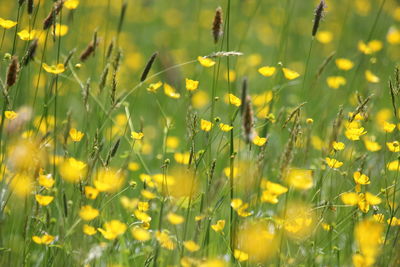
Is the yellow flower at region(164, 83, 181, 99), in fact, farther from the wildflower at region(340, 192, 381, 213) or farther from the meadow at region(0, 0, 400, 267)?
the wildflower at region(340, 192, 381, 213)

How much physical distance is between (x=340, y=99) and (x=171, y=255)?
2.31 m

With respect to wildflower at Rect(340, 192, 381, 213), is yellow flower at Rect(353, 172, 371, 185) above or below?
above

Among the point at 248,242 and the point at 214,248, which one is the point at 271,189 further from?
the point at 214,248

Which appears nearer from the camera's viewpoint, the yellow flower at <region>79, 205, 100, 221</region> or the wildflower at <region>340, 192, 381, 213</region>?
the yellow flower at <region>79, 205, 100, 221</region>

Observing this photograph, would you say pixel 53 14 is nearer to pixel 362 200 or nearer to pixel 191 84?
pixel 191 84

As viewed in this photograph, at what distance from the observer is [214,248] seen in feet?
7.50

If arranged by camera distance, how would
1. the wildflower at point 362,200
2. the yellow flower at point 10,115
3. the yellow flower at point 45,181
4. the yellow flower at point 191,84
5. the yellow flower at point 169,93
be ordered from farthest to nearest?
1. the yellow flower at point 169,93
2. the yellow flower at point 191,84
3. the yellow flower at point 10,115
4. the wildflower at point 362,200
5. the yellow flower at point 45,181

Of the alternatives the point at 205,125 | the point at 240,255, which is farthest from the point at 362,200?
the point at 205,125

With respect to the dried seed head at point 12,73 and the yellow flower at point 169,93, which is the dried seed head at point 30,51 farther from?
the yellow flower at point 169,93

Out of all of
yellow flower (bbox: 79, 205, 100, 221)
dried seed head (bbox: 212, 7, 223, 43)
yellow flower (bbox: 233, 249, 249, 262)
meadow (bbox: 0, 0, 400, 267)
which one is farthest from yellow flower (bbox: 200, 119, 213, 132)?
yellow flower (bbox: 79, 205, 100, 221)

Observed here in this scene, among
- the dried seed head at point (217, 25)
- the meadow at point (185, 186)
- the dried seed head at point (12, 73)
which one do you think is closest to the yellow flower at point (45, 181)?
the meadow at point (185, 186)

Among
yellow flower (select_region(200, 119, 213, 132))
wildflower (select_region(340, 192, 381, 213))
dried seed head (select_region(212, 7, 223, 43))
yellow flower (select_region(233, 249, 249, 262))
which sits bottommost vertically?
yellow flower (select_region(233, 249, 249, 262))

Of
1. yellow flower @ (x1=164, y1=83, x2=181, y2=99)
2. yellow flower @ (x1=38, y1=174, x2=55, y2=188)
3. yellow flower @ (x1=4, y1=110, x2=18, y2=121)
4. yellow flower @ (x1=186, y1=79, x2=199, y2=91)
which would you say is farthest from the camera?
yellow flower @ (x1=164, y1=83, x2=181, y2=99)

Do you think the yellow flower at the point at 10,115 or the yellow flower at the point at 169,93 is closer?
the yellow flower at the point at 10,115
